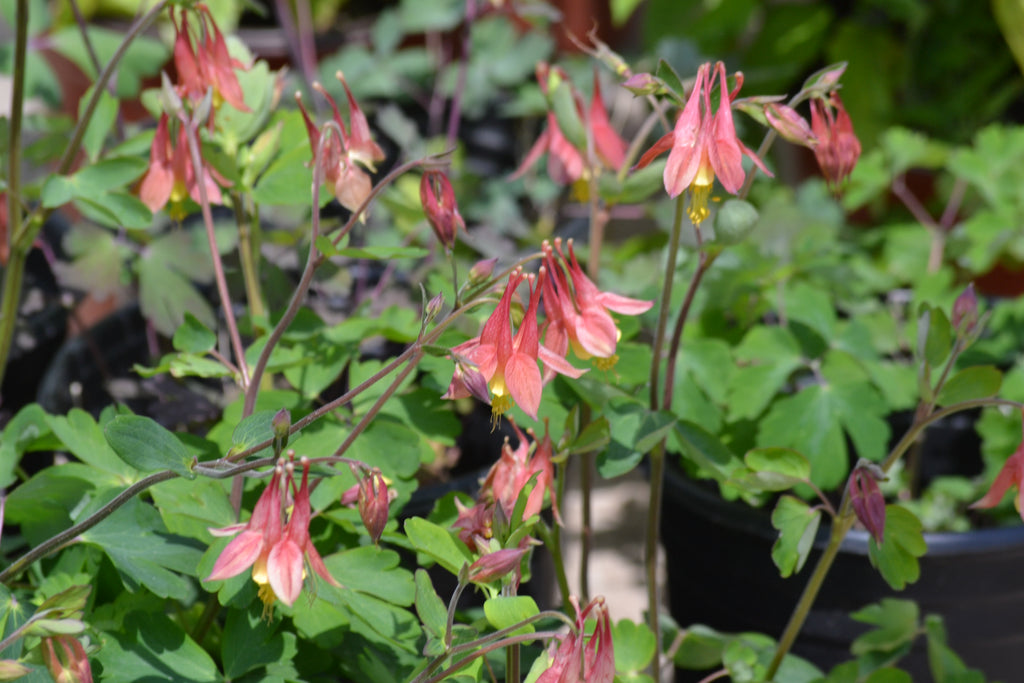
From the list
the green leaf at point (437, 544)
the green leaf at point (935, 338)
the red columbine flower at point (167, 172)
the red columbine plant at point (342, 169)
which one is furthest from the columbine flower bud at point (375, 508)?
the green leaf at point (935, 338)

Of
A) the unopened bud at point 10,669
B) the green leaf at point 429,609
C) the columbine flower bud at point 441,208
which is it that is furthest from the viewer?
the columbine flower bud at point 441,208

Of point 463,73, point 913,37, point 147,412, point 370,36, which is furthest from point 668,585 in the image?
point 913,37

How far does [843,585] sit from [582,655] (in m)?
0.64

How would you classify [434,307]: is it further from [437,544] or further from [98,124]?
[98,124]

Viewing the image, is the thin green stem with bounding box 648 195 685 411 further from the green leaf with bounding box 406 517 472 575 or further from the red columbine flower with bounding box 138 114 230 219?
the red columbine flower with bounding box 138 114 230 219

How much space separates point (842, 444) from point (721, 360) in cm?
17

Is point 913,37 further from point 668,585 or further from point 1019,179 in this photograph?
point 668,585

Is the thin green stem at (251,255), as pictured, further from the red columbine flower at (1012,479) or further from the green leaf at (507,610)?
the red columbine flower at (1012,479)

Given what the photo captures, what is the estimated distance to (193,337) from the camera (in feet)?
3.18

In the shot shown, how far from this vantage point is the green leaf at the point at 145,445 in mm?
683

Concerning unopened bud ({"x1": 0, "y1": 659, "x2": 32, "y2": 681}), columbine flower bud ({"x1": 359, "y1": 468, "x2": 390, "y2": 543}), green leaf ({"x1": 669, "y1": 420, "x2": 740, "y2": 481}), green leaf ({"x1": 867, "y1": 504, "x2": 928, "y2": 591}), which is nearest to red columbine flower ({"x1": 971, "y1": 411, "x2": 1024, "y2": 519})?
green leaf ({"x1": 867, "y1": 504, "x2": 928, "y2": 591})

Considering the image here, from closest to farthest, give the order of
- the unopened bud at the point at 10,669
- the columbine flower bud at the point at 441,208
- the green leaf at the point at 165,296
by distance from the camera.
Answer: the unopened bud at the point at 10,669
the columbine flower bud at the point at 441,208
the green leaf at the point at 165,296

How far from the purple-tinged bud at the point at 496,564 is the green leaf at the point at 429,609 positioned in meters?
0.05

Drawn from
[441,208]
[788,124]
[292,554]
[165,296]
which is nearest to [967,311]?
[788,124]
